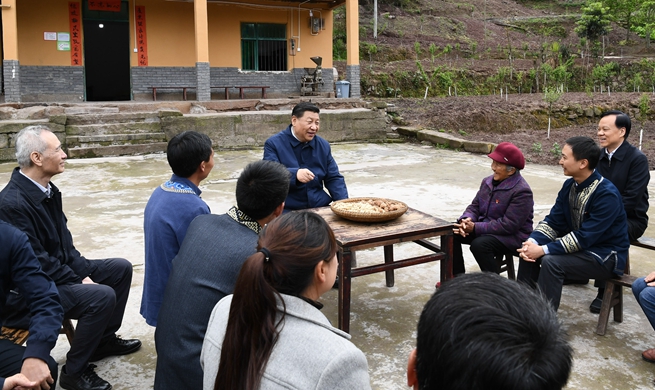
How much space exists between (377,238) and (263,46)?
1305cm

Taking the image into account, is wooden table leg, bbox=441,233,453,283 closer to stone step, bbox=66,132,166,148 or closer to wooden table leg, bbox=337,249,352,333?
wooden table leg, bbox=337,249,352,333

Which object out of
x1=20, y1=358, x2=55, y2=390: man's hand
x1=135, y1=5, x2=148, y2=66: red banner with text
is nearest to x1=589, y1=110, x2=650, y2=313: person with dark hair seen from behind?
x1=20, y1=358, x2=55, y2=390: man's hand

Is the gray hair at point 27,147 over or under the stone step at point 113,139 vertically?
over

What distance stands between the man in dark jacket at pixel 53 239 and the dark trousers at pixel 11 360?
1.08 ft

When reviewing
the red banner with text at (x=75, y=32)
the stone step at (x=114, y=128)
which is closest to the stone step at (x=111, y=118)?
the stone step at (x=114, y=128)

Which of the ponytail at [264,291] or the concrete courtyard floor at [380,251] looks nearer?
the ponytail at [264,291]

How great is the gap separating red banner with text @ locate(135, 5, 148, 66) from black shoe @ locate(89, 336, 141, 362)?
12.0 meters

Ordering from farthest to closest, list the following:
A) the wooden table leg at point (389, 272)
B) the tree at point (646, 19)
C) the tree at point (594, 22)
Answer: the tree at point (646, 19) → the tree at point (594, 22) → the wooden table leg at point (389, 272)

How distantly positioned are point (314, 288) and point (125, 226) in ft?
14.8

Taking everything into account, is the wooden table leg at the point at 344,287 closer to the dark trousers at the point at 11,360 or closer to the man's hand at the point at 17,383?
the dark trousers at the point at 11,360

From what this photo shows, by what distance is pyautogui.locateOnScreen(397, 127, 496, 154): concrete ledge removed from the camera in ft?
34.6

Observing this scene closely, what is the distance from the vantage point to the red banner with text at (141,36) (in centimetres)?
1393

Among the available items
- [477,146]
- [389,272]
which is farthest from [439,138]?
[389,272]

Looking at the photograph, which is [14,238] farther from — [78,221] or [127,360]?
[78,221]
